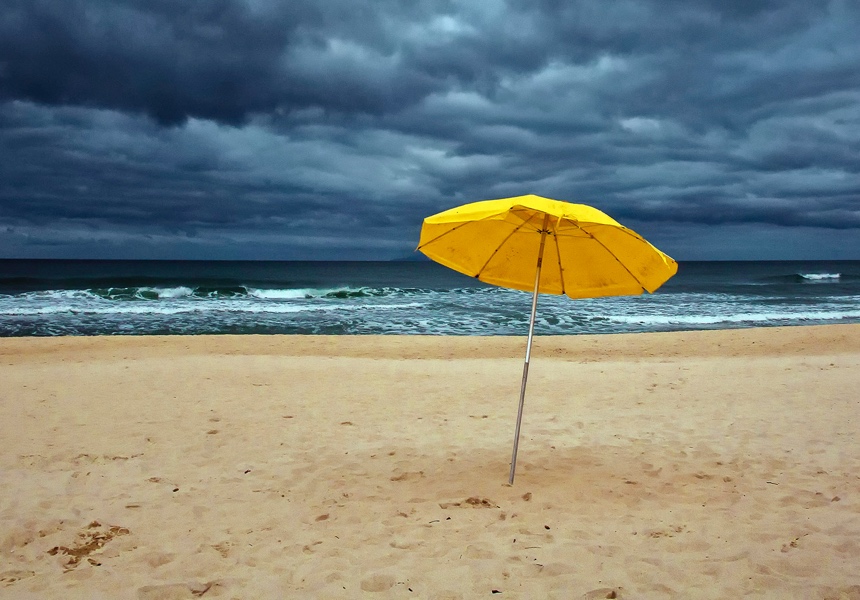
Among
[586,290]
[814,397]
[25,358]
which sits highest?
[586,290]

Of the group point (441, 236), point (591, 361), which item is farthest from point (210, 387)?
point (591, 361)

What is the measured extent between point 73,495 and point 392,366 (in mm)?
6914

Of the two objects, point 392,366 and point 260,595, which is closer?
point 260,595

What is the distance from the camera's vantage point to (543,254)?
462cm

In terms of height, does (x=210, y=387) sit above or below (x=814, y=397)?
below

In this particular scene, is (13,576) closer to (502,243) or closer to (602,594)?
(602,594)

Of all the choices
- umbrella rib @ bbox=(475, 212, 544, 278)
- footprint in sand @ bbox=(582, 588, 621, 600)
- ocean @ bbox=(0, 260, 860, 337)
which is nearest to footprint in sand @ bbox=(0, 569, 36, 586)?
footprint in sand @ bbox=(582, 588, 621, 600)

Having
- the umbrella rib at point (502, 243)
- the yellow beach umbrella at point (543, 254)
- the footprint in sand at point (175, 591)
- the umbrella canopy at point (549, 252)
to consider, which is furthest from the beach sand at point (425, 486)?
the umbrella rib at point (502, 243)

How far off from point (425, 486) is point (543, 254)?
7.06 ft

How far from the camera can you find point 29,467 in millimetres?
5082

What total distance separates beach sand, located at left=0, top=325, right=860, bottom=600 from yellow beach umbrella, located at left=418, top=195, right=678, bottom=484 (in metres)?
1.04

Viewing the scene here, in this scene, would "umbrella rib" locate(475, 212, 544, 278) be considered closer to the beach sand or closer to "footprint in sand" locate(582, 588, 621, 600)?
the beach sand

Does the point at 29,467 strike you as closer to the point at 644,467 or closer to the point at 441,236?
the point at 441,236

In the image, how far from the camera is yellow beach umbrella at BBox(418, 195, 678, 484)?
14.1 feet
